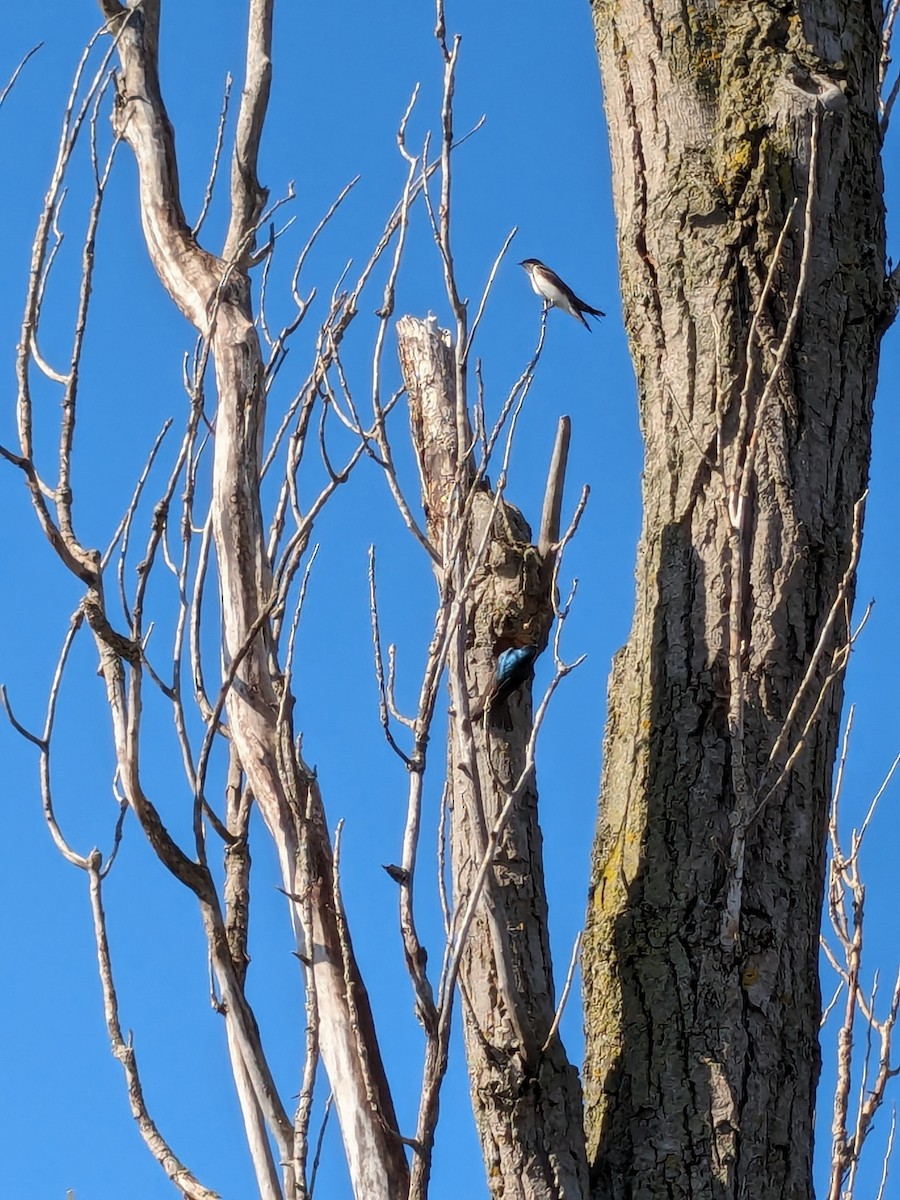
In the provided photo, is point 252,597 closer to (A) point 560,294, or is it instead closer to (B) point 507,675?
(B) point 507,675

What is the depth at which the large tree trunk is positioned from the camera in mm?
2400

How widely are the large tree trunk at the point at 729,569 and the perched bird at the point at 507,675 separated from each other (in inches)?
7.1

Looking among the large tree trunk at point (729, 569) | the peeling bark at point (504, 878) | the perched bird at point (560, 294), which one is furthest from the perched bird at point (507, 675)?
the perched bird at point (560, 294)

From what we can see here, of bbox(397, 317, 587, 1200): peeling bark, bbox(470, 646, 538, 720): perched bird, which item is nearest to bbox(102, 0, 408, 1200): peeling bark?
bbox(397, 317, 587, 1200): peeling bark

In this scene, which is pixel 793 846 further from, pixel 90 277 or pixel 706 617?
pixel 90 277

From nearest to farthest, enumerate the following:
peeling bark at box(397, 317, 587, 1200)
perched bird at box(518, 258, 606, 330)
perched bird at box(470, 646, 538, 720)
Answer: peeling bark at box(397, 317, 587, 1200), perched bird at box(470, 646, 538, 720), perched bird at box(518, 258, 606, 330)

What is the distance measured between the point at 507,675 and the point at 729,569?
17.8 inches

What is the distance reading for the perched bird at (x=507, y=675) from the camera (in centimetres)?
270

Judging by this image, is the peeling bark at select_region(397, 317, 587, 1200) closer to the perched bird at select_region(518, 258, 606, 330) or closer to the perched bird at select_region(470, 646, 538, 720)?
the perched bird at select_region(470, 646, 538, 720)

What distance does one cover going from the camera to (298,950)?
2.14m

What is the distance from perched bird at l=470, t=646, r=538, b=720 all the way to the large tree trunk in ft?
0.59

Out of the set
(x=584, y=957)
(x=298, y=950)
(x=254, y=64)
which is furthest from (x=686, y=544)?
(x=254, y=64)

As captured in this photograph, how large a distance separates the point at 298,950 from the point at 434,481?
1169 millimetres

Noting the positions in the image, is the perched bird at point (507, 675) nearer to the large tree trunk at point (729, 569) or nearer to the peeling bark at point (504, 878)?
the peeling bark at point (504, 878)
